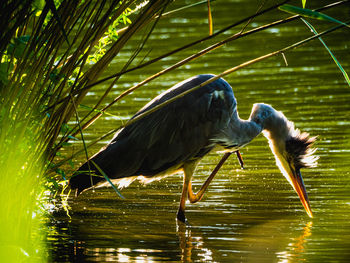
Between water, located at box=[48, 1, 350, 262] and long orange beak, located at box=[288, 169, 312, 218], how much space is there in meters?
0.09

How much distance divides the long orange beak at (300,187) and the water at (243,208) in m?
0.09

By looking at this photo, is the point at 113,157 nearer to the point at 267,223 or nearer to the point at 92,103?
the point at 267,223

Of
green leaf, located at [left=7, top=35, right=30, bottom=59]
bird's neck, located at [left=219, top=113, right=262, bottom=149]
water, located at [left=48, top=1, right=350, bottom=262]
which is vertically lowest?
water, located at [left=48, top=1, right=350, bottom=262]

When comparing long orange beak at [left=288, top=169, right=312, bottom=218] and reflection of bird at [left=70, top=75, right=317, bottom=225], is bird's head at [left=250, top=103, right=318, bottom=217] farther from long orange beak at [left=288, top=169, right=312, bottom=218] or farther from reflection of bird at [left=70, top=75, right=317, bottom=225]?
reflection of bird at [left=70, top=75, right=317, bottom=225]

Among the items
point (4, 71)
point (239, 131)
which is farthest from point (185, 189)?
point (4, 71)

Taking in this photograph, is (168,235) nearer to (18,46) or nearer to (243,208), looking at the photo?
(243,208)

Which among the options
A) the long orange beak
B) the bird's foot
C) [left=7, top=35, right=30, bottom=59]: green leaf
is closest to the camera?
[left=7, top=35, right=30, bottom=59]: green leaf

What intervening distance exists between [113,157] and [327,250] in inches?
79.1

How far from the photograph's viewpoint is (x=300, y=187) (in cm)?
685

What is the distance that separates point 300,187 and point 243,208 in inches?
24.0

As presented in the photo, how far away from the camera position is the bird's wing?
6469 millimetres

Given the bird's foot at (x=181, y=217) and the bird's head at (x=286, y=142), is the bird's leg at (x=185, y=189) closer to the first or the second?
the bird's foot at (x=181, y=217)

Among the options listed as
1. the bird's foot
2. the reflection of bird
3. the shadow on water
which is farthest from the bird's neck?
the bird's foot

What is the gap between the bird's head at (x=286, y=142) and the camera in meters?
7.23
